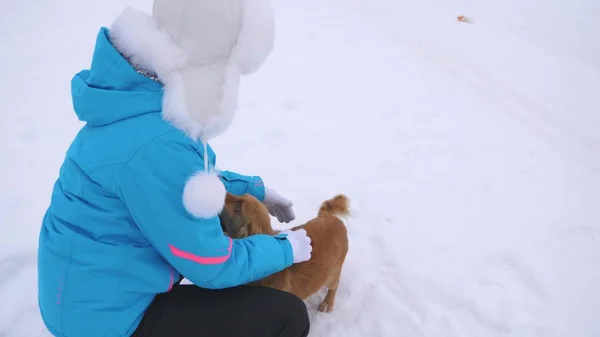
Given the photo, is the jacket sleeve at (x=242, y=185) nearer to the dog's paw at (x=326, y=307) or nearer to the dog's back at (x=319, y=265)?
the dog's back at (x=319, y=265)

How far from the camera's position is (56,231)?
52.8 inches

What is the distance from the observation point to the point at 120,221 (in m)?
1.30

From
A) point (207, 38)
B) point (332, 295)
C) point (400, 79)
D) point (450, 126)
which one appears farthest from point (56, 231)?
point (400, 79)

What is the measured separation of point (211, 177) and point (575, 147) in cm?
399

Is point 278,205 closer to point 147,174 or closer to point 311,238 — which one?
point 311,238

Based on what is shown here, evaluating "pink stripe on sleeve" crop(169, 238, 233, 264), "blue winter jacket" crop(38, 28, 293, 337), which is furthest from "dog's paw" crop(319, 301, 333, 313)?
Answer: "pink stripe on sleeve" crop(169, 238, 233, 264)

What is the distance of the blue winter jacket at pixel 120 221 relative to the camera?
1204mm

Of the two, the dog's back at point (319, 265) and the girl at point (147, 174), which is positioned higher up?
the girl at point (147, 174)

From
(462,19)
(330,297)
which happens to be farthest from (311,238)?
(462,19)

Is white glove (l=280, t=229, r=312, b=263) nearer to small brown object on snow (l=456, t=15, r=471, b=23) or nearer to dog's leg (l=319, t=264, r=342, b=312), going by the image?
dog's leg (l=319, t=264, r=342, b=312)

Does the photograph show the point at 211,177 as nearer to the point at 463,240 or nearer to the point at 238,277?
the point at 238,277

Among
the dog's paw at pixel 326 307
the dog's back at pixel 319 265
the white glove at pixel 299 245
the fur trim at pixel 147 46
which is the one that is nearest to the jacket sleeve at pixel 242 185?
the dog's back at pixel 319 265

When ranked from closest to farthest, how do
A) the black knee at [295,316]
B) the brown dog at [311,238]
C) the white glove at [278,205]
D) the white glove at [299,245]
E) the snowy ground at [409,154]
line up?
the black knee at [295,316]
the white glove at [299,245]
the brown dog at [311,238]
the white glove at [278,205]
the snowy ground at [409,154]

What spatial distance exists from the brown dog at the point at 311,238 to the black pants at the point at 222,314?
34cm
